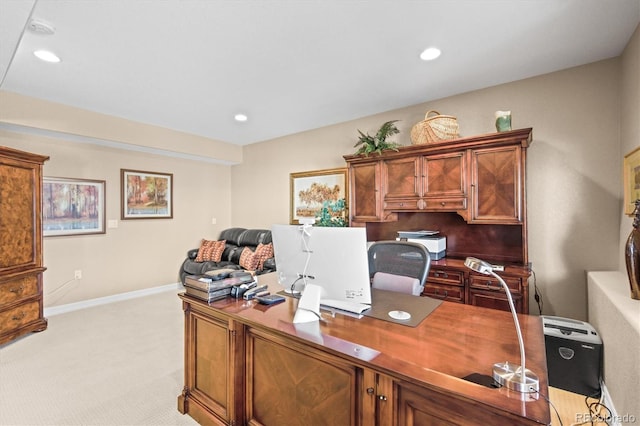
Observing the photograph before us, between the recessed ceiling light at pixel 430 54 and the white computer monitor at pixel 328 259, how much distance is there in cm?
187

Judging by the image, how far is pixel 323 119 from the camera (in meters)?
4.26

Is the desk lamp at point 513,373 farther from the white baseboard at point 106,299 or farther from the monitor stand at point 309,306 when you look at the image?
the white baseboard at point 106,299

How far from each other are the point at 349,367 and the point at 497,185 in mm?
2361

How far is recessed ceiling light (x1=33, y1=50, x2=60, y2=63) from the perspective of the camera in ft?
8.05

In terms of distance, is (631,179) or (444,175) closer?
(631,179)

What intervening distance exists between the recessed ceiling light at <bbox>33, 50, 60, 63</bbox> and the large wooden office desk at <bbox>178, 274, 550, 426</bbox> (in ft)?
7.92

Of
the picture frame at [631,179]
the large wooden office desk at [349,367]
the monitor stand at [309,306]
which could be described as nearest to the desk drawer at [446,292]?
the large wooden office desk at [349,367]

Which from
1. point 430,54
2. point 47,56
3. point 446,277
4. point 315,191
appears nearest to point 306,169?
point 315,191

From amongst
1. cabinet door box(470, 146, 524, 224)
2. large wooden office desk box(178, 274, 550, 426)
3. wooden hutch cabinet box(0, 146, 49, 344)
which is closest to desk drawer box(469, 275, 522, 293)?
cabinet door box(470, 146, 524, 224)

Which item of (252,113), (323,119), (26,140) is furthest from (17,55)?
(323,119)

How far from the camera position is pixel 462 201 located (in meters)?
2.92

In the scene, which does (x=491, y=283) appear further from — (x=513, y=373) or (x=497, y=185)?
(x=513, y=373)

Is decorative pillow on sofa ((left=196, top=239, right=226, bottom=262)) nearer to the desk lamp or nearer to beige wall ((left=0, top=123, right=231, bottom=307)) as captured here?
beige wall ((left=0, top=123, right=231, bottom=307))

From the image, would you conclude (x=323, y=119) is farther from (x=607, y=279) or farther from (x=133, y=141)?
(x=607, y=279)
